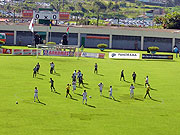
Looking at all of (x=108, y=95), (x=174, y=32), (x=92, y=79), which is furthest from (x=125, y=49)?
(x=108, y=95)

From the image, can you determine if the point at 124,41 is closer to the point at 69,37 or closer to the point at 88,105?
the point at 69,37

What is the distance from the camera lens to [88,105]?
39.2m

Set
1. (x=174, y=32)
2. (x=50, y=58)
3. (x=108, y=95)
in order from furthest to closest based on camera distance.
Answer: (x=174, y=32), (x=50, y=58), (x=108, y=95)

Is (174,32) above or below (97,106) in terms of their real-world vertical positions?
above

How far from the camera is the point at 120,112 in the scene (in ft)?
123

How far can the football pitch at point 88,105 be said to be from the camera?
106ft

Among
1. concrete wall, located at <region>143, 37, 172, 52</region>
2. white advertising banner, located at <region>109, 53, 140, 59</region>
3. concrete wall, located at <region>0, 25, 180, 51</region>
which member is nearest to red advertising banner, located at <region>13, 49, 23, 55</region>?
white advertising banner, located at <region>109, 53, 140, 59</region>

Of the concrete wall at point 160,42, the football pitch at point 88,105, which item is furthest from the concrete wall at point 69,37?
the football pitch at point 88,105

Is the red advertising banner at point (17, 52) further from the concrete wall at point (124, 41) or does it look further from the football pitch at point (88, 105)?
the concrete wall at point (124, 41)

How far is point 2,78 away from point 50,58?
1940cm

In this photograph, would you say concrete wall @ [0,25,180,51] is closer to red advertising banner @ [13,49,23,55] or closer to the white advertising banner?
the white advertising banner

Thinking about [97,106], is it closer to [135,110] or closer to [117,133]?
[135,110]

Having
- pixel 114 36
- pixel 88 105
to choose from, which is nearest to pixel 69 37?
pixel 114 36

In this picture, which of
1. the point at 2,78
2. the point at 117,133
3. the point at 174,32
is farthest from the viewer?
the point at 174,32
